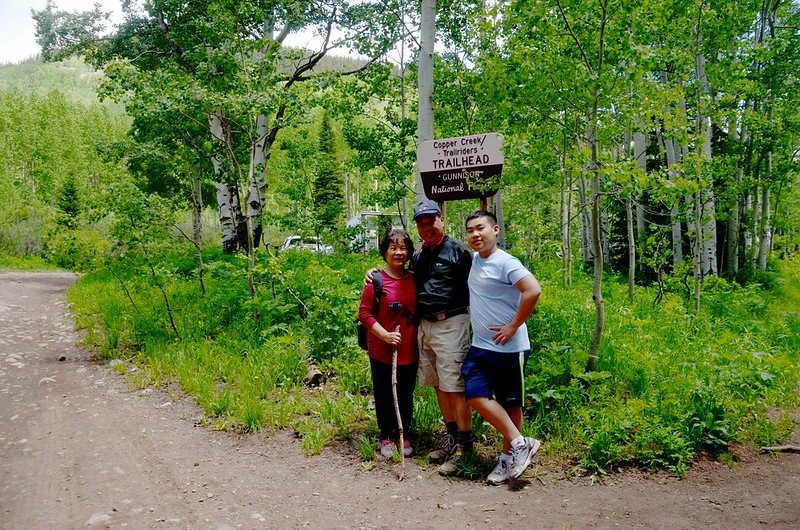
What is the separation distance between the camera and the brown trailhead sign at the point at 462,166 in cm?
478

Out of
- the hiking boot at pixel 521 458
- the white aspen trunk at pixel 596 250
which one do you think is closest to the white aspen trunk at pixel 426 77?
the white aspen trunk at pixel 596 250

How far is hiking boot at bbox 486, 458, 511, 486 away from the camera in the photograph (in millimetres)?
3725

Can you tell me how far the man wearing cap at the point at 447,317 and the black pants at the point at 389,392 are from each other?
0.29 meters

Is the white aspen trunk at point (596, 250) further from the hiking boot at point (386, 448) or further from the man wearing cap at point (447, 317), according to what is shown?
the hiking boot at point (386, 448)

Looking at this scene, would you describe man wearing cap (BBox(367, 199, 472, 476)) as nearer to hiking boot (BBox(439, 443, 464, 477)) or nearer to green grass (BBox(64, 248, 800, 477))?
hiking boot (BBox(439, 443, 464, 477))

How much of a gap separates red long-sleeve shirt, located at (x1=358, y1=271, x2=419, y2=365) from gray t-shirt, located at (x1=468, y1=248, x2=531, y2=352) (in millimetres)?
600

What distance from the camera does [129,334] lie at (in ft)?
26.1

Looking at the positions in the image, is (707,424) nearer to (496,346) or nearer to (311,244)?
(496,346)

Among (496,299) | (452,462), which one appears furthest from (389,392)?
(496,299)

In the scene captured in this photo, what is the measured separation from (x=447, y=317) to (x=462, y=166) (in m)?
1.69

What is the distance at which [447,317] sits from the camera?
4.04 metres

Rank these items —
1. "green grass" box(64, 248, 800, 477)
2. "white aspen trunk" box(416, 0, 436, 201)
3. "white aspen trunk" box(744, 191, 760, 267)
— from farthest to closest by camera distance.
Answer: "white aspen trunk" box(744, 191, 760, 267), "white aspen trunk" box(416, 0, 436, 201), "green grass" box(64, 248, 800, 477)

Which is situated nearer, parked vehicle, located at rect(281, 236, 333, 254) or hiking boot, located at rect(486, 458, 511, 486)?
hiking boot, located at rect(486, 458, 511, 486)

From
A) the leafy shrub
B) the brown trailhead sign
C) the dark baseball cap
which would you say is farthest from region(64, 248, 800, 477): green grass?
the dark baseball cap
